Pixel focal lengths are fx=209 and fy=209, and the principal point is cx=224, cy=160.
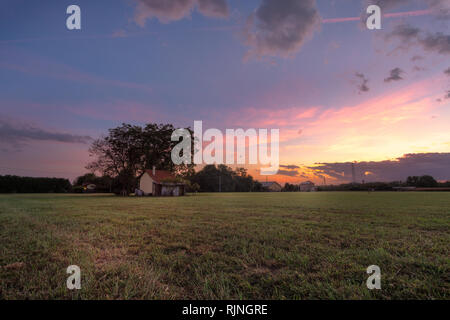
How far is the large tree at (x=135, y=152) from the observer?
102 ft

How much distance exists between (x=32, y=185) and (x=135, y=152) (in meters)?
31.8

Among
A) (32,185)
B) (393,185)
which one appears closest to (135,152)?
(32,185)

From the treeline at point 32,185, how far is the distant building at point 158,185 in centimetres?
3190

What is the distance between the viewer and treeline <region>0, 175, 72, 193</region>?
42.2 m

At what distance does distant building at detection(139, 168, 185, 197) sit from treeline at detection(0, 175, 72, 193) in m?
31.9

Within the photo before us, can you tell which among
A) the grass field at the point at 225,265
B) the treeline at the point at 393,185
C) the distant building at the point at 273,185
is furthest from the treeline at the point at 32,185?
the treeline at the point at 393,185

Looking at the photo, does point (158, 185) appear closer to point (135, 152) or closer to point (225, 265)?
point (135, 152)

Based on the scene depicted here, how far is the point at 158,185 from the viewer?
29.4 meters

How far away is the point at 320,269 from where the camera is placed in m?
2.37

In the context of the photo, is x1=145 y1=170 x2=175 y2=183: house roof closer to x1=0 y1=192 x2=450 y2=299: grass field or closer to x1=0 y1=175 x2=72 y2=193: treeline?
x1=0 y1=192 x2=450 y2=299: grass field

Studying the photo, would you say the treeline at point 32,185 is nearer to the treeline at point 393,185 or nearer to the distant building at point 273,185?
the distant building at point 273,185

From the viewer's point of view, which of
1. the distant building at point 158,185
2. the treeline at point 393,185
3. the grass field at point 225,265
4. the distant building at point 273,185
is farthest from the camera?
the distant building at point 273,185

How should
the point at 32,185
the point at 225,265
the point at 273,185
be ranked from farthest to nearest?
the point at 273,185 → the point at 32,185 → the point at 225,265

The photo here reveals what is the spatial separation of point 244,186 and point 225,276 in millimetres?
75168
